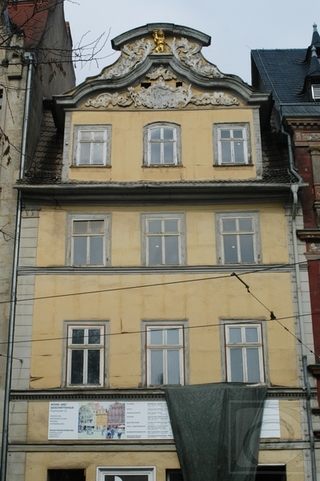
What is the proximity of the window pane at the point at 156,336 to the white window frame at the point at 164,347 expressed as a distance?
0.03m

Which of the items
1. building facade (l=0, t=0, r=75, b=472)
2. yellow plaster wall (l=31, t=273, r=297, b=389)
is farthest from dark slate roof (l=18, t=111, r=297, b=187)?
yellow plaster wall (l=31, t=273, r=297, b=389)

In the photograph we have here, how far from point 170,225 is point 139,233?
0.87 metres

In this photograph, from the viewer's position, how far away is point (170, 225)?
59.7 feet

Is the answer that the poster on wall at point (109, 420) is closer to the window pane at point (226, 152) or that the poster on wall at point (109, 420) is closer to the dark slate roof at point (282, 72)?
the window pane at point (226, 152)

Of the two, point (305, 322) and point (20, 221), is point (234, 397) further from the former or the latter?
point (20, 221)

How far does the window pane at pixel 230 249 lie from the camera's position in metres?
17.8

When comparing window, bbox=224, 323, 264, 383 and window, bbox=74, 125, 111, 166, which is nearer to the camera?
window, bbox=224, 323, 264, 383

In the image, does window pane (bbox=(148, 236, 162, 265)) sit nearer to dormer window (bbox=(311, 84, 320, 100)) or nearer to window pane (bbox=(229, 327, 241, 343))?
window pane (bbox=(229, 327, 241, 343))

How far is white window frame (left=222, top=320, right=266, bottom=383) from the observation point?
16609 millimetres

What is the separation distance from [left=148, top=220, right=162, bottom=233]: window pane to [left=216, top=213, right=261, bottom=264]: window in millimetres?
1577

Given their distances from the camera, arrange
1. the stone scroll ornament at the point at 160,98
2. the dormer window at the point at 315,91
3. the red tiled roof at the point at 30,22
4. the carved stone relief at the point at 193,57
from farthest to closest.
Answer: the dormer window at the point at 315,91
the red tiled roof at the point at 30,22
the carved stone relief at the point at 193,57
the stone scroll ornament at the point at 160,98

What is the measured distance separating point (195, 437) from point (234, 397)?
1.33 meters

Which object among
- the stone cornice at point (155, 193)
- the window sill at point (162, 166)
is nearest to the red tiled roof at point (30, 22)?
the stone cornice at point (155, 193)

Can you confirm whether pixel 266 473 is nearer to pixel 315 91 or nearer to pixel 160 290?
pixel 160 290
